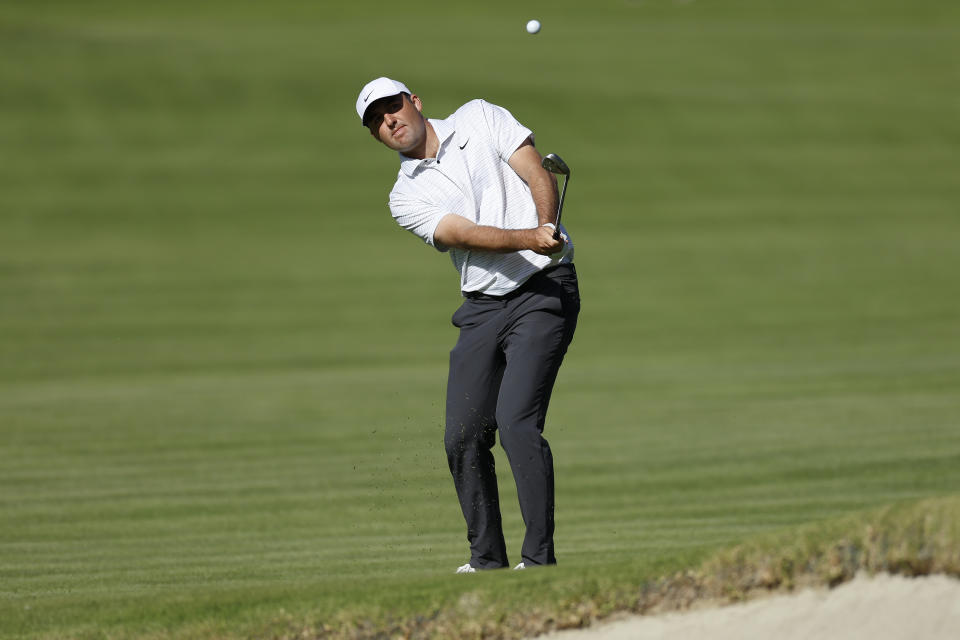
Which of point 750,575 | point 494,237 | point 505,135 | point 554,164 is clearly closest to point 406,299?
point 505,135

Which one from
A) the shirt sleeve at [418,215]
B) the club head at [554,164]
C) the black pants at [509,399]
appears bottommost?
the black pants at [509,399]

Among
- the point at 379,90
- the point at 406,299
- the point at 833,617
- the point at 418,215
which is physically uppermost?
the point at 379,90

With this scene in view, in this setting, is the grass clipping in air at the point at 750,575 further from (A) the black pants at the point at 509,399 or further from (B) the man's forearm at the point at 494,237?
(B) the man's forearm at the point at 494,237

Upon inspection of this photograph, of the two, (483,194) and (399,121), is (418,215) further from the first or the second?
(399,121)

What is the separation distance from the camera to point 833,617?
5129mm

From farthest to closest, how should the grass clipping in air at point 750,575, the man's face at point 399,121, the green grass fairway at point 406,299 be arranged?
the green grass fairway at point 406,299 < the man's face at point 399,121 < the grass clipping in air at point 750,575

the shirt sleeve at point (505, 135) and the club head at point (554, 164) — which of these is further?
the shirt sleeve at point (505, 135)

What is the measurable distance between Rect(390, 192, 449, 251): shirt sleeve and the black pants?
0.44 m

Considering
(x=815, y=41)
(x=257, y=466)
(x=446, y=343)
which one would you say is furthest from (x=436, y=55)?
(x=257, y=466)

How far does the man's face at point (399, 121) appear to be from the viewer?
677 cm

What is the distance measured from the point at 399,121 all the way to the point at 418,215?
48cm

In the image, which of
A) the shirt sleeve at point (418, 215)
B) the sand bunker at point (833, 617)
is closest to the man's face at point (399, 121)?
the shirt sleeve at point (418, 215)

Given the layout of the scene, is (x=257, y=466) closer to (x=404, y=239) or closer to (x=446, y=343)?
(x=446, y=343)

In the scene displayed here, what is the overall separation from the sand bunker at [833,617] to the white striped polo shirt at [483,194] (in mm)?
1952
